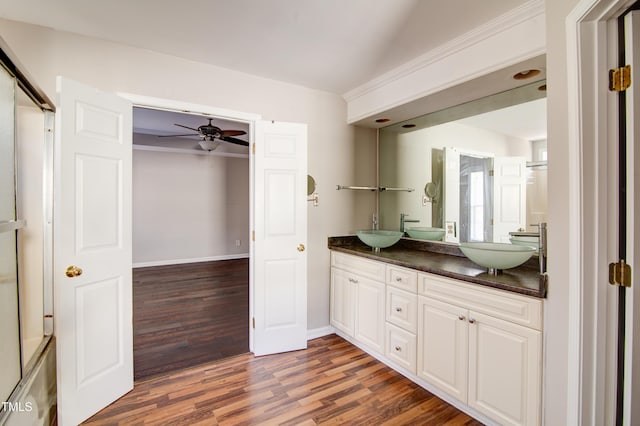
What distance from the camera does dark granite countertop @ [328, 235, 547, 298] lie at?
1.65 meters

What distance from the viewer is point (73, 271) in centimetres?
183

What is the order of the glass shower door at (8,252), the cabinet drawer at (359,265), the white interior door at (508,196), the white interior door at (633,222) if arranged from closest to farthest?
the white interior door at (633,222)
the glass shower door at (8,252)
the white interior door at (508,196)
the cabinet drawer at (359,265)

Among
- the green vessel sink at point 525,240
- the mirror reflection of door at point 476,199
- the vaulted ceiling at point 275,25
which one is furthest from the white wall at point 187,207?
the green vessel sink at point 525,240

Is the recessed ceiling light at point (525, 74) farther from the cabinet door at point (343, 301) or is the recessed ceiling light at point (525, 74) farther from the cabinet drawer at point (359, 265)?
the cabinet door at point (343, 301)

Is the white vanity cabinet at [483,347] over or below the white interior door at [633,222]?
below

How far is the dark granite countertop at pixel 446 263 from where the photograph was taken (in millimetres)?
1654

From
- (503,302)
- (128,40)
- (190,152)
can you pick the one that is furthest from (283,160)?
(190,152)

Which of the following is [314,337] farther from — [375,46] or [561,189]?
[375,46]

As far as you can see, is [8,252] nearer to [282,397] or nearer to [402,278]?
[282,397]

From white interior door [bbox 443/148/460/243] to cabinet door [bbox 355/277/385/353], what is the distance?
0.86 metres

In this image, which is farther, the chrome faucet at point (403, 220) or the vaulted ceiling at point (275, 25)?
the chrome faucet at point (403, 220)

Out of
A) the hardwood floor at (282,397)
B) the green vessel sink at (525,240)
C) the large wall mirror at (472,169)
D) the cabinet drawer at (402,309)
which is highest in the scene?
the large wall mirror at (472,169)

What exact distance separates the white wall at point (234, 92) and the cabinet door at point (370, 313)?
20.3 inches

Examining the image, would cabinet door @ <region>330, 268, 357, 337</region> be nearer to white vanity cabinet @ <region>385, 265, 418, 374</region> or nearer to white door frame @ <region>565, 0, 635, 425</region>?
white vanity cabinet @ <region>385, 265, 418, 374</region>
